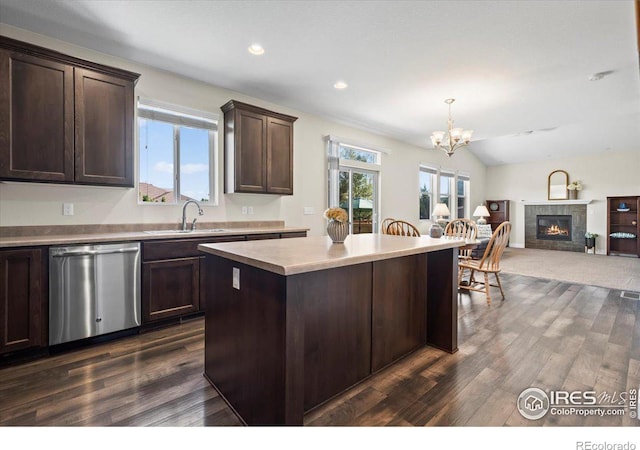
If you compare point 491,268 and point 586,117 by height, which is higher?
point 586,117

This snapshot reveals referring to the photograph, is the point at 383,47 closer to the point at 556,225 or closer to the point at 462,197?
the point at 462,197

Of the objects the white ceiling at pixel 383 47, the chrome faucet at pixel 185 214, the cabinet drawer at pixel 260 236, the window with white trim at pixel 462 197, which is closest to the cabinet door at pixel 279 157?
the white ceiling at pixel 383 47

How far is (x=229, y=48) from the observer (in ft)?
10.0

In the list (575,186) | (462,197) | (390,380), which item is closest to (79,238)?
(390,380)

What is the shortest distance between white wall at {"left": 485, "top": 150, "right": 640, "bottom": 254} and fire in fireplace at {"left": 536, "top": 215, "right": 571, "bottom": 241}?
47cm

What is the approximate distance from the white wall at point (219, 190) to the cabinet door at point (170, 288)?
2.58 ft

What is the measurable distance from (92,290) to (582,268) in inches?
319

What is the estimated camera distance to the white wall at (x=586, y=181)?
8422 mm

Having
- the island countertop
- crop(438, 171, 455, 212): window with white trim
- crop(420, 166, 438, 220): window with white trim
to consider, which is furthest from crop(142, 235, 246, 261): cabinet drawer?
crop(438, 171, 455, 212): window with white trim

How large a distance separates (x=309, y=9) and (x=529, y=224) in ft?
33.8

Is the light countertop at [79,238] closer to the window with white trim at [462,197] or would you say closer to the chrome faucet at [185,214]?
the chrome faucet at [185,214]

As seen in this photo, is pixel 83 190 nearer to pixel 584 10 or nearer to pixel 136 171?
pixel 136 171

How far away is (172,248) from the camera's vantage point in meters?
2.99

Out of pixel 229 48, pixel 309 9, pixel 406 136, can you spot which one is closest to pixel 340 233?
pixel 309 9
